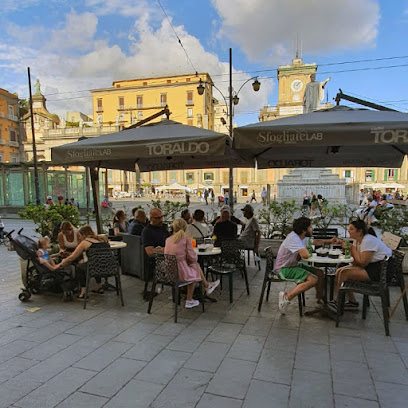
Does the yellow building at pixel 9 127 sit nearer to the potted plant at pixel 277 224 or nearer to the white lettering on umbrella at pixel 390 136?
the potted plant at pixel 277 224

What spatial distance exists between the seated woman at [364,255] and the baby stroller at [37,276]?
402 centimetres

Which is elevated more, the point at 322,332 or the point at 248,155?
the point at 248,155

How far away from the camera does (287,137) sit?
4.20 m

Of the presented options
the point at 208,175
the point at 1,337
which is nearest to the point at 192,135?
the point at 1,337

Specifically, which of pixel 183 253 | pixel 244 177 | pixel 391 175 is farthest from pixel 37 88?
pixel 183 253

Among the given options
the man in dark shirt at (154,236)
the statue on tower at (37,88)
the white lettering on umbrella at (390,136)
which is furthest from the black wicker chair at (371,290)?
the statue on tower at (37,88)

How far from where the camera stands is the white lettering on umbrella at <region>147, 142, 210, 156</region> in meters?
4.46

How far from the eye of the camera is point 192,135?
4664 millimetres

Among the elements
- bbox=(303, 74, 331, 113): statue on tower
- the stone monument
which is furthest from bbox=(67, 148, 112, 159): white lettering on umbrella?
the stone monument

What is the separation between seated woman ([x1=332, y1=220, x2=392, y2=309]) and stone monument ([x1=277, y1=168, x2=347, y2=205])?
1541 cm

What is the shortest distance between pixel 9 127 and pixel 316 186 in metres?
45.7

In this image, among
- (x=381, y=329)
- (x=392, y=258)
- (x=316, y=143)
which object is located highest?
(x=316, y=143)

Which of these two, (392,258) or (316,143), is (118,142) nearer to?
(316,143)

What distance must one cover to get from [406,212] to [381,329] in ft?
11.8
